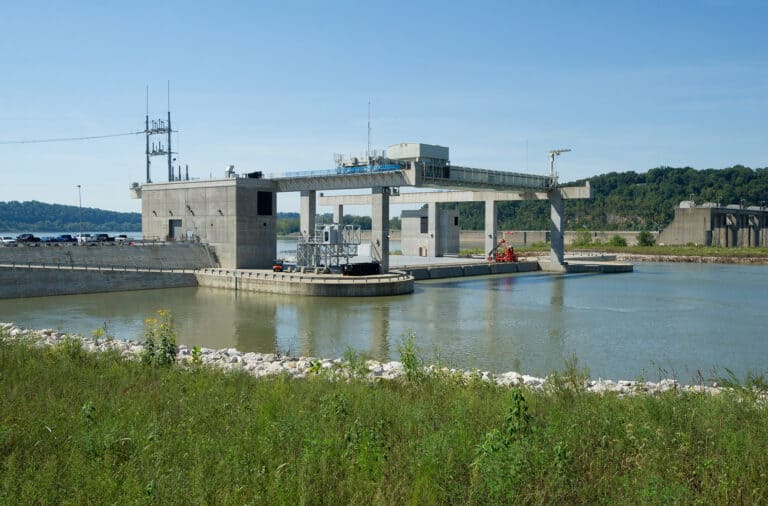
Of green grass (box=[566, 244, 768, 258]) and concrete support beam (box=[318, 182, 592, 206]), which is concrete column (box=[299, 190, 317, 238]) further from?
green grass (box=[566, 244, 768, 258])

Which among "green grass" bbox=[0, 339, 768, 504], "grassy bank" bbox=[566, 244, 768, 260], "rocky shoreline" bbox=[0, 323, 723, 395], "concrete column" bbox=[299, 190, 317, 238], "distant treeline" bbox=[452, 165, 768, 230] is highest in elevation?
"distant treeline" bbox=[452, 165, 768, 230]

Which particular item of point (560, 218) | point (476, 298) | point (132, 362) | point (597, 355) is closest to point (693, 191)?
point (560, 218)

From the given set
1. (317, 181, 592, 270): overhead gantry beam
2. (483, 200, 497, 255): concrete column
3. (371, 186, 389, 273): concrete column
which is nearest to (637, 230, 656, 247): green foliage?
(317, 181, 592, 270): overhead gantry beam

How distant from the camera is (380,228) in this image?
47250 millimetres

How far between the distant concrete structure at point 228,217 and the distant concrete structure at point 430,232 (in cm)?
2505

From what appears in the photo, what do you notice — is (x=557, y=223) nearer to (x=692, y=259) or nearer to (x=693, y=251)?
(x=692, y=259)

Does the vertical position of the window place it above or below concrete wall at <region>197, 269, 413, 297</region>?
above

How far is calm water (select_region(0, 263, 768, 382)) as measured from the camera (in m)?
21.9

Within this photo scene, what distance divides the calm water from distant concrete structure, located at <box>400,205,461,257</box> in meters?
24.7

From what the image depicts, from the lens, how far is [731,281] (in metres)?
53.0

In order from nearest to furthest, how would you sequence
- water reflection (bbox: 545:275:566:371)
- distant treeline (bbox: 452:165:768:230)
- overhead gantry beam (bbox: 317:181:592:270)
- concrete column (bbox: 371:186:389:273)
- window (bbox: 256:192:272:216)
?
water reflection (bbox: 545:275:566:371), concrete column (bbox: 371:186:389:273), window (bbox: 256:192:272:216), overhead gantry beam (bbox: 317:181:592:270), distant treeline (bbox: 452:165:768:230)

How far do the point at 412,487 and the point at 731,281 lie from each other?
54.1m

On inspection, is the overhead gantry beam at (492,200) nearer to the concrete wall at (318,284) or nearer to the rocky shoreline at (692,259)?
the concrete wall at (318,284)

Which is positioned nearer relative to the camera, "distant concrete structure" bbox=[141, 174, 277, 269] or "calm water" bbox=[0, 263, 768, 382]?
"calm water" bbox=[0, 263, 768, 382]
